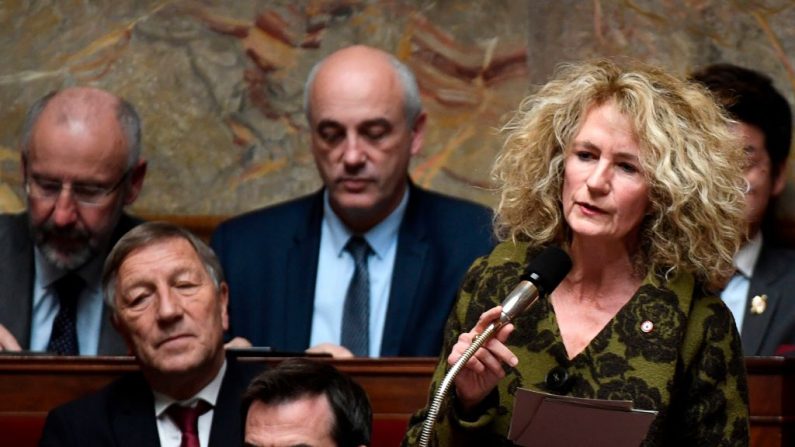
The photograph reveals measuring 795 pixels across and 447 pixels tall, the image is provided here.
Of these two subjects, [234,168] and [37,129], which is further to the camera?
[234,168]

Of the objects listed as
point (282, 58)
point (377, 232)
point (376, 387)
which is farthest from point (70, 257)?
point (282, 58)

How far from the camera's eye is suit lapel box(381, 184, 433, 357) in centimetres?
485

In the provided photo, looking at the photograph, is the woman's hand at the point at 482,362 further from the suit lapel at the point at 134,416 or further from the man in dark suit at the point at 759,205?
the man in dark suit at the point at 759,205

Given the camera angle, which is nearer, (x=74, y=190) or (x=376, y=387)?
(x=376, y=387)

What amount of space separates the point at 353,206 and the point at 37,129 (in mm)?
965

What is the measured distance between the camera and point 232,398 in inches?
166

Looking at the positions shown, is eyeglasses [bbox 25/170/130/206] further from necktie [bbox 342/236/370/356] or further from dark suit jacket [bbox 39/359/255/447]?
dark suit jacket [bbox 39/359/255/447]

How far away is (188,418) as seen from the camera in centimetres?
423

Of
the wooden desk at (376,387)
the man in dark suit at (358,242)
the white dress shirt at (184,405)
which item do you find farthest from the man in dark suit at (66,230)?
the white dress shirt at (184,405)

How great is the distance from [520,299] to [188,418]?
146 centimetres

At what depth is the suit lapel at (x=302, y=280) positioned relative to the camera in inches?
193

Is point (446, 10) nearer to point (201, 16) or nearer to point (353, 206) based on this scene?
point (201, 16)

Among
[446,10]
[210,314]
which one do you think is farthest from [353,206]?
[446,10]

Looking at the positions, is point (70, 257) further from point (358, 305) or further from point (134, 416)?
point (134, 416)
